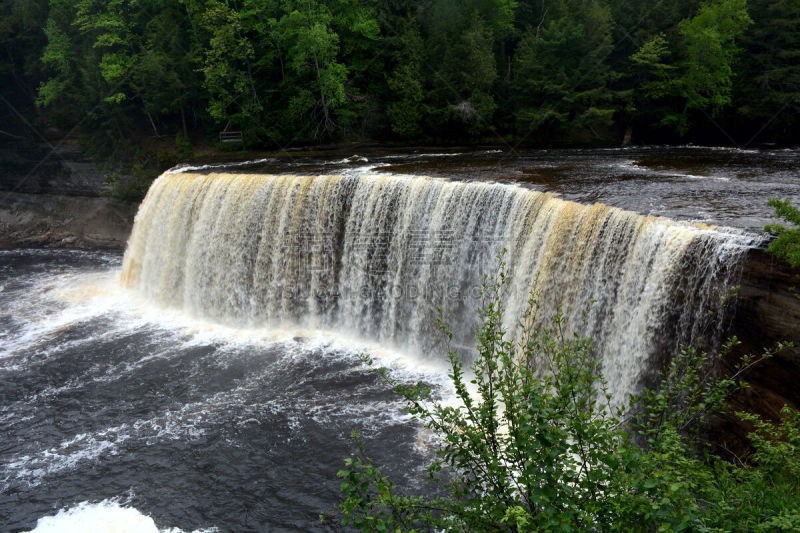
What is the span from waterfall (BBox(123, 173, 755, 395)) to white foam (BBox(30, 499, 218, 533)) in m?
8.33

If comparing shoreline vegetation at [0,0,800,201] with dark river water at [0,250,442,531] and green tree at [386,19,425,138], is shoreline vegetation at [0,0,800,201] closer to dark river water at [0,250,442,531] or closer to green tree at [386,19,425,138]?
green tree at [386,19,425,138]

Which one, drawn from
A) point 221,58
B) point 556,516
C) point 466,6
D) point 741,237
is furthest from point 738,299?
point 221,58

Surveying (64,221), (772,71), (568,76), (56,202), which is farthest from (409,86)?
(56,202)

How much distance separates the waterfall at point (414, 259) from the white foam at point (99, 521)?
833cm

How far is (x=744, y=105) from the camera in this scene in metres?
26.4

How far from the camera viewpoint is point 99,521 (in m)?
10.6

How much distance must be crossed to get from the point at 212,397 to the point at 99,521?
4.14m

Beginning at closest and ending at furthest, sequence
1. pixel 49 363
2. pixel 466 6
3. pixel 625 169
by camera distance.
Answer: pixel 49 363
pixel 625 169
pixel 466 6

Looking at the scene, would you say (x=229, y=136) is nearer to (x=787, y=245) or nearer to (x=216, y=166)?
(x=216, y=166)

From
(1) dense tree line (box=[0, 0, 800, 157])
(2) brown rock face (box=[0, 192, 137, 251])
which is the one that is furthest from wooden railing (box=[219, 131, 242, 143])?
(2) brown rock face (box=[0, 192, 137, 251])

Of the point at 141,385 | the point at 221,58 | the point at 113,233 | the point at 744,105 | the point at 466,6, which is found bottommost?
the point at 141,385

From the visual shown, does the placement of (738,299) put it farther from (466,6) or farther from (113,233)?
(113,233)

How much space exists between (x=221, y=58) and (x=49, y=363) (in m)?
18.6

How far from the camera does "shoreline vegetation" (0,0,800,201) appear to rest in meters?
27.2
